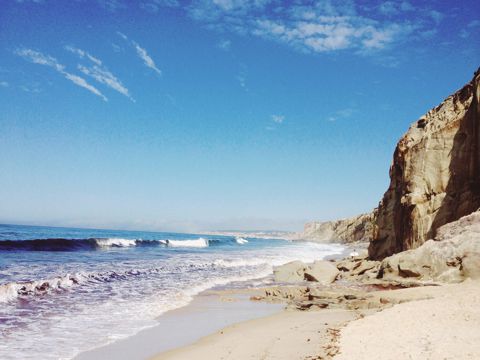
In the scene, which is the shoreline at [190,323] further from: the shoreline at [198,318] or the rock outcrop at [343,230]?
the rock outcrop at [343,230]

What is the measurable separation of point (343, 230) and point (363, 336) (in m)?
97.7

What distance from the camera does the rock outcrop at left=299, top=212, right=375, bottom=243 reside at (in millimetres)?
80750

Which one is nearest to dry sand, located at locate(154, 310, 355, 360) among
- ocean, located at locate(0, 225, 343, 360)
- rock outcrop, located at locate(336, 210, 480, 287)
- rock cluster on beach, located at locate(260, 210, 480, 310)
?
rock cluster on beach, located at locate(260, 210, 480, 310)

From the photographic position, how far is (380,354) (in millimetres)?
6164

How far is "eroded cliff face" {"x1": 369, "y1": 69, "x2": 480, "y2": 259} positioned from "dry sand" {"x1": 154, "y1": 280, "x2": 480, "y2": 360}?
9178 millimetres

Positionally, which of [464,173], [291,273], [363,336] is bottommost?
[291,273]

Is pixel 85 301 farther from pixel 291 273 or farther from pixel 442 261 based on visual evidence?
pixel 442 261

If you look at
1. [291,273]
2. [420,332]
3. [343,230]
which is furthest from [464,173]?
[343,230]

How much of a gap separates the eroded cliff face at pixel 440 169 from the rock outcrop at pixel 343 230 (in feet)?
132

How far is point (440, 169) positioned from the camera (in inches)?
770

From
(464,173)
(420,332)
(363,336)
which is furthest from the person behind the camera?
(464,173)

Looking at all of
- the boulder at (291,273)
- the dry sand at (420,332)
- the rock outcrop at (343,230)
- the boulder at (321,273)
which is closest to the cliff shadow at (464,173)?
the boulder at (321,273)

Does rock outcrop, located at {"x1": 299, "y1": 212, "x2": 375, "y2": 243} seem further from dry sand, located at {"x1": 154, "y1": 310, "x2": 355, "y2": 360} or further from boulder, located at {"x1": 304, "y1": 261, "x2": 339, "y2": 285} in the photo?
dry sand, located at {"x1": 154, "y1": 310, "x2": 355, "y2": 360}

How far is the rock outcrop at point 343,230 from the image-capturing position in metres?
80.8
